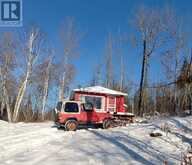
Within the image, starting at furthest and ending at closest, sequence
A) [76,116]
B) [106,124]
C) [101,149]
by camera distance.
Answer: [106,124] → [76,116] → [101,149]

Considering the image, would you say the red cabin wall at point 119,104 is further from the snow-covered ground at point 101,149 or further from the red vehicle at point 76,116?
the snow-covered ground at point 101,149

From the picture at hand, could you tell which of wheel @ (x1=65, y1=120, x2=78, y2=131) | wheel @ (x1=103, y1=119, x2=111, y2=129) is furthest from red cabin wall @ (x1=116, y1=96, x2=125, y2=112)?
wheel @ (x1=65, y1=120, x2=78, y2=131)

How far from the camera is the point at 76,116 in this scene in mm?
21922

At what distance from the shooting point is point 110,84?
5334cm

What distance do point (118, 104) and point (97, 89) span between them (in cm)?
246

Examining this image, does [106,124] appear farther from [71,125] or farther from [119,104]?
[119,104]

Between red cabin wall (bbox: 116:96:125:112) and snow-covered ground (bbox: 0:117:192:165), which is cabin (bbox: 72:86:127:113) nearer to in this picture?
red cabin wall (bbox: 116:96:125:112)

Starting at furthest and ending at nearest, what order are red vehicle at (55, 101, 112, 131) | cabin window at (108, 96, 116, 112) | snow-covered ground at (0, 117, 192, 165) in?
1. cabin window at (108, 96, 116, 112)
2. red vehicle at (55, 101, 112, 131)
3. snow-covered ground at (0, 117, 192, 165)

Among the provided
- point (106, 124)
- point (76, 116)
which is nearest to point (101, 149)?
point (76, 116)

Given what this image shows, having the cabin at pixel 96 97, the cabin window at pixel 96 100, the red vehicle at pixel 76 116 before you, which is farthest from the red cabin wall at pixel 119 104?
the red vehicle at pixel 76 116

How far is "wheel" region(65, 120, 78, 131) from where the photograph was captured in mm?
21250

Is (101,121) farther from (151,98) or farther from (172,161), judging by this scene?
(151,98)

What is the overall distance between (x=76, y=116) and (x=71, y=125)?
78 cm

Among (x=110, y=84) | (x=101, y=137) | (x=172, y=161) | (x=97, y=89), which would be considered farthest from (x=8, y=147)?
(x=110, y=84)
